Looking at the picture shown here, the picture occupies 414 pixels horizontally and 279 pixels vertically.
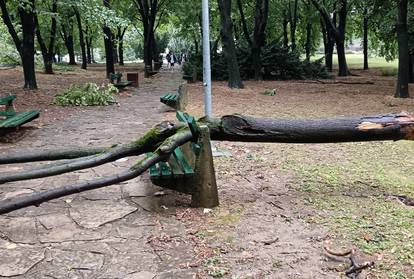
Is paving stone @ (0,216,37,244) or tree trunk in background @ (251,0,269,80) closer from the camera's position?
paving stone @ (0,216,37,244)

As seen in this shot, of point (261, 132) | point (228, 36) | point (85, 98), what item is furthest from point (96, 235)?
point (228, 36)

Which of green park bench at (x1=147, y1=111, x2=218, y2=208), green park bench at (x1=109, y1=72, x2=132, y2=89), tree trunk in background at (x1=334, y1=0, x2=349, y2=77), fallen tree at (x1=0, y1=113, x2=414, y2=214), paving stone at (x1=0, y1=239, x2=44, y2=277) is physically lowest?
paving stone at (x1=0, y1=239, x2=44, y2=277)

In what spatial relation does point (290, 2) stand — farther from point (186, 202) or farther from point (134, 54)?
point (134, 54)

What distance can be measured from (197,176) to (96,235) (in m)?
1.05

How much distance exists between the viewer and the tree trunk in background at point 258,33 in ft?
65.7

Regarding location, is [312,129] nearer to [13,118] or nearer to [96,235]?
[96,235]

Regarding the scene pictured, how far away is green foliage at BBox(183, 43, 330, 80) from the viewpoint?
884 inches

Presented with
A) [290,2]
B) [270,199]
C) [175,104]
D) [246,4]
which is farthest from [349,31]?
[270,199]

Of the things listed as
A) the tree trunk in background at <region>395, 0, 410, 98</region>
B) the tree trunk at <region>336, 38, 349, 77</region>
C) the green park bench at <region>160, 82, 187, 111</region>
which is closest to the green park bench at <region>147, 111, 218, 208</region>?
the green park bench at <region>160, 82, 187, 111</region>

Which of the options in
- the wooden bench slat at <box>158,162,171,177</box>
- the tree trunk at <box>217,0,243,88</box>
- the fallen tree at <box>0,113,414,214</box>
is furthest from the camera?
the tree trunk at <box>217,0,243,88</box>

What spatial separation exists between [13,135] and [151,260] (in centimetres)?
528

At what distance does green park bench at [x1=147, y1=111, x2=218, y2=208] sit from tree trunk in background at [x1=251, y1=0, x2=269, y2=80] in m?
16.4

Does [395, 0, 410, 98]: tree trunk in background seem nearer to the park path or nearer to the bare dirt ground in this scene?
the bare dirt ground

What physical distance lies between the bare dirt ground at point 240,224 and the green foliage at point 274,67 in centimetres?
1596
